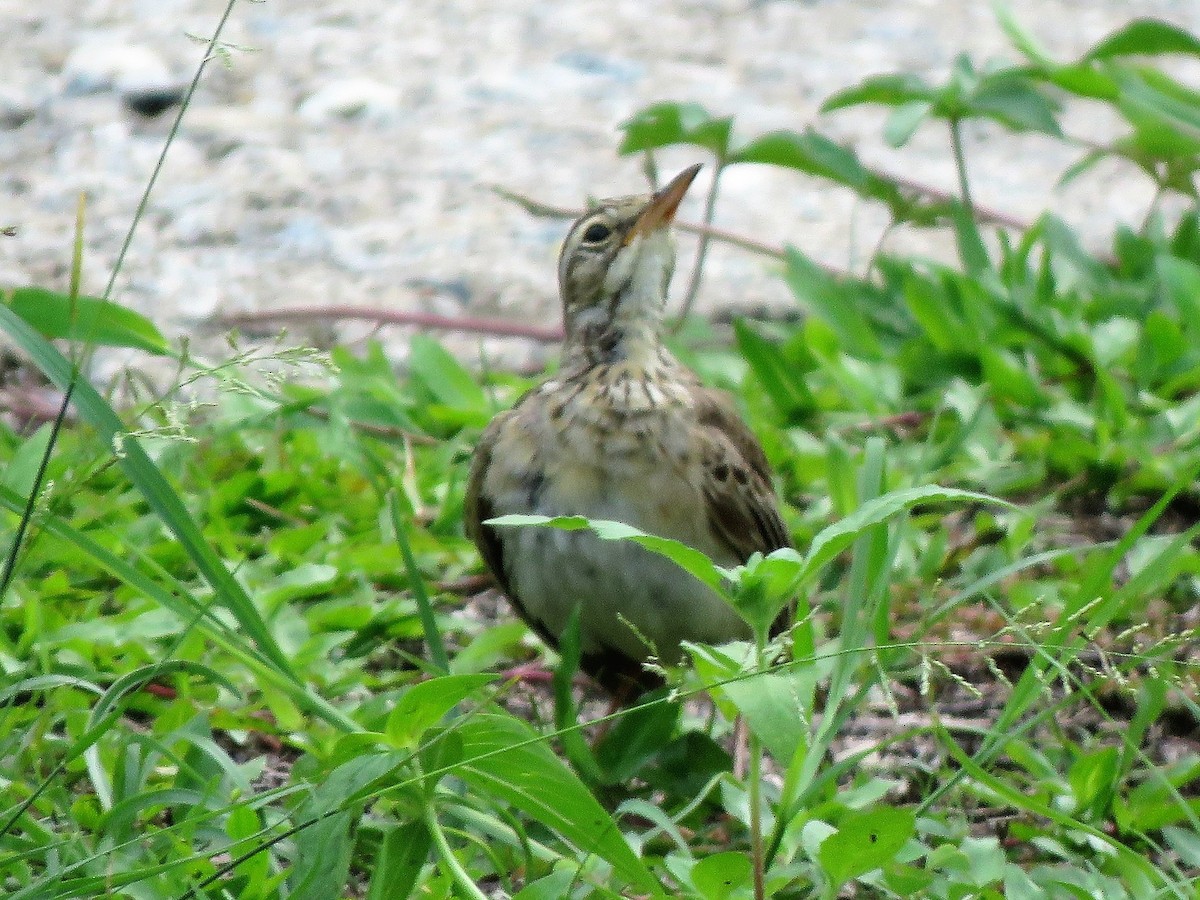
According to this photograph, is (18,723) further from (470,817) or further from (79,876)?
(470,817)

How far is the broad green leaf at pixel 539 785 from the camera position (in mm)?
2719

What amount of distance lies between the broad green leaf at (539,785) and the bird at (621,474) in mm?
1066

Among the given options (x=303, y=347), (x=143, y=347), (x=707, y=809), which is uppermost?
(x=303, y=347)

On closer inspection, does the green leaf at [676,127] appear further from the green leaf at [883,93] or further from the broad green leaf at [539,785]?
the broad green leaf at [539,785]

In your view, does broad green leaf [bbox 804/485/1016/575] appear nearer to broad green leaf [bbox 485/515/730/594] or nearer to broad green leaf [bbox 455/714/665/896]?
broad green leaf [bbox 485/515/730/594]

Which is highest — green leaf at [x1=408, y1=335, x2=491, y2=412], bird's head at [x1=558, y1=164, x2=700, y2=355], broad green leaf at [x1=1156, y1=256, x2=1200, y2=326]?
bird's head at [x1=558, y1=164, x2=700, y2=355]

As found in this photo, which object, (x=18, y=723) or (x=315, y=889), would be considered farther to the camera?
(x=18, y=723)

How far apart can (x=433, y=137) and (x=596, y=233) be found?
3.29 m

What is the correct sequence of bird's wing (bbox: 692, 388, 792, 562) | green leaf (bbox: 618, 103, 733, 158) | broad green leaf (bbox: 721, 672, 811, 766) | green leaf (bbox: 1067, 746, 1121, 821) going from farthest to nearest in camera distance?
green leaf (bbox: 618, 103, 733, 158), bird's wing (bbox: 692, 388, 792, 562), green leaf (bbox: 1067, 746, 1121, 821), broad green leaf (bbox: 721, 672, 811, 766)

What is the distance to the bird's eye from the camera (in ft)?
14.6

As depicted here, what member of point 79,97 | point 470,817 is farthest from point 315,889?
point 79,97

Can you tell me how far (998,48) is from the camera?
27.5 ft

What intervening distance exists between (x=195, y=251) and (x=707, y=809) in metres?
3.59

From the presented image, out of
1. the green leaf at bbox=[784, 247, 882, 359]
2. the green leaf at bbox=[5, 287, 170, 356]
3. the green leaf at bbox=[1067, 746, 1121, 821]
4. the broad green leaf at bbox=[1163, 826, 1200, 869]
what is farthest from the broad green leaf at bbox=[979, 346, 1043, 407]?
the green leaf at bbox=[5, 287, 170, 356]
